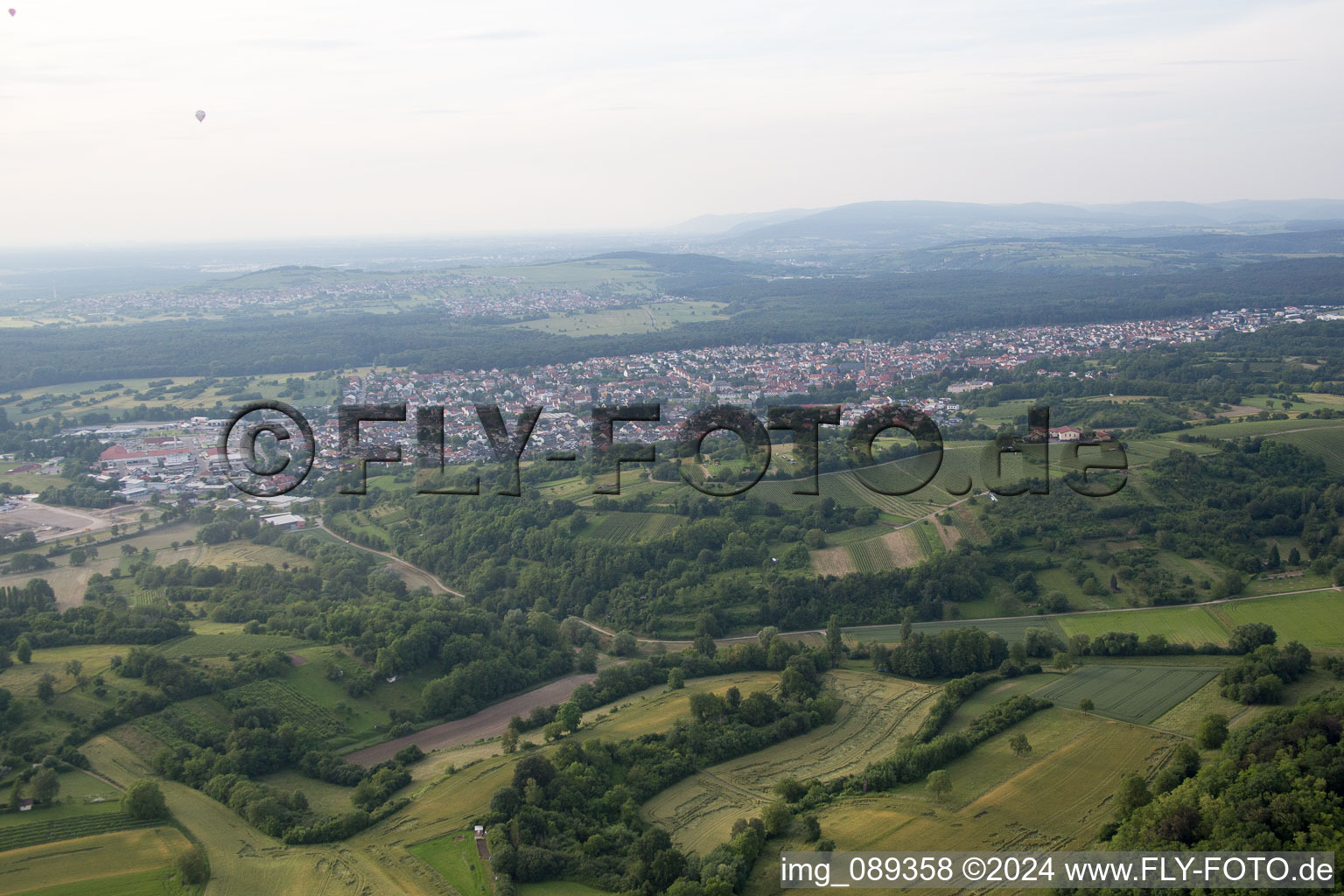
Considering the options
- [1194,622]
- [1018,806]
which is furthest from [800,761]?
[1194,622]

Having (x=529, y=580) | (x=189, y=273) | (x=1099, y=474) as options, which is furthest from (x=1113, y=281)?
(x=189, y=273)

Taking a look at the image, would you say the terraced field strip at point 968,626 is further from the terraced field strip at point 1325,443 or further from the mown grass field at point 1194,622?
the terraced field strip at point 1325,443

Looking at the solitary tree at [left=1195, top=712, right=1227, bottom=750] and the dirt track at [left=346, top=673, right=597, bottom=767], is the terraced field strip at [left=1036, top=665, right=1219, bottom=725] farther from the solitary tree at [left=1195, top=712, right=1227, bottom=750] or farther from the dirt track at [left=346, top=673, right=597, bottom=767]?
the dirt track at [left=346, top=673, right=597, bottom=767]

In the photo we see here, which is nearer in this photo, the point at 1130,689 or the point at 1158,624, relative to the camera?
the point at 1130,689

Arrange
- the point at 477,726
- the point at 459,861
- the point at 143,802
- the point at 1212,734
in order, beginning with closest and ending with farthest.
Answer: the point at 459,861 < the point at 143,802 < the point at 1212,734 < the point at 477,726

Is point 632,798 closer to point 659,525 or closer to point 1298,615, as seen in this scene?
point 659,525

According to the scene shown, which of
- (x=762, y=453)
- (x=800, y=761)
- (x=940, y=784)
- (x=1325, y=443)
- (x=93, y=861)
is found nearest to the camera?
(x=93, y=861)
